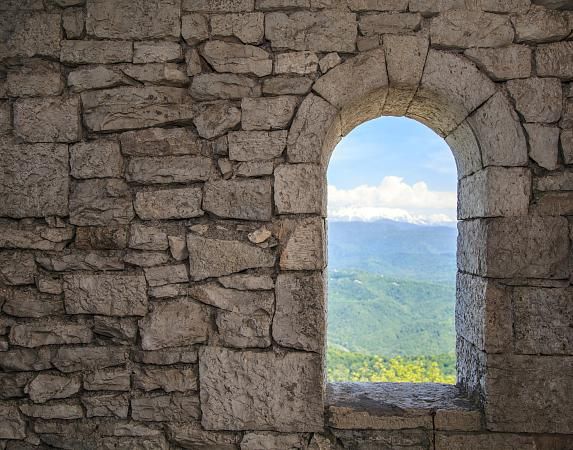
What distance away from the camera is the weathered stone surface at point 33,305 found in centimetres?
273

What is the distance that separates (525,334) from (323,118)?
1654 millimetres

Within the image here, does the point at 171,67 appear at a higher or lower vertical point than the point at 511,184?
higher

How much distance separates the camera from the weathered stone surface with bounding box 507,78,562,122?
8.52ft

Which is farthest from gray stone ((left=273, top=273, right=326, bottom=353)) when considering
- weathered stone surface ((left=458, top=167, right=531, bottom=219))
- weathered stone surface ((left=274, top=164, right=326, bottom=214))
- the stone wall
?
weathered stone surface ((left=458, top=167, right=531, bottom=219))

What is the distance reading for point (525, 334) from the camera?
2.57 m

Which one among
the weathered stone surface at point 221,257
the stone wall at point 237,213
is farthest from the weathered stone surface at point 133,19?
the weathered stone surface at point 221,257

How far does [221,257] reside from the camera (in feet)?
8.72

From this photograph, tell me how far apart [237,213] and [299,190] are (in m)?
0.38

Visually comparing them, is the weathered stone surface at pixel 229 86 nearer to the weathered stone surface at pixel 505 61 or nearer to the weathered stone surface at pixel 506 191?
the weathered stone surface at pixel 505 61

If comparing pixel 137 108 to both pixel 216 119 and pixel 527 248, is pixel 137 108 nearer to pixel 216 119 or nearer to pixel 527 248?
pixel 216 119

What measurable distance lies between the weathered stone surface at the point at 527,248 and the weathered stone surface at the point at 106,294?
1994 mm

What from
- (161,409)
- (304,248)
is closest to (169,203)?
(304,248)

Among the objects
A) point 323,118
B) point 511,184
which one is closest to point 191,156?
point 323,118

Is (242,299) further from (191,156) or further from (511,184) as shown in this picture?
(511,184)
